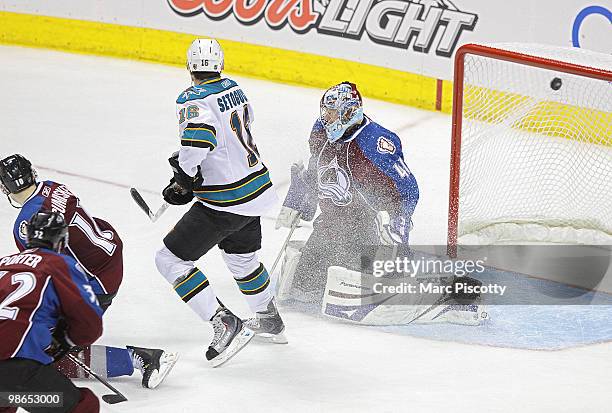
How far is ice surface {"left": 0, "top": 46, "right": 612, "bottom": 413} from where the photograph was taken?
3.82 meters

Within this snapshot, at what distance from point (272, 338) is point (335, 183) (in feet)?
2.48

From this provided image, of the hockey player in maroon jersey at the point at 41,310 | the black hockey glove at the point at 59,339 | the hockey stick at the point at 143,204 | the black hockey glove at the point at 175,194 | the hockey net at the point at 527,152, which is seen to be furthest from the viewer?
the hockey net at the point at 527,152

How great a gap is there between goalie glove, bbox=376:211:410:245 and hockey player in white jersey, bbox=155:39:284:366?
1.81ft

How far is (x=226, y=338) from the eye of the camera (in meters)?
4.05

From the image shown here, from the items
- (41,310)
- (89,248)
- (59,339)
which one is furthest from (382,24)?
(41,310)

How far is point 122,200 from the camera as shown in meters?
5.89

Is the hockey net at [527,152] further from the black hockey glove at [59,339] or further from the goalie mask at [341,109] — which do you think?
the black hockey glove at [59,339]

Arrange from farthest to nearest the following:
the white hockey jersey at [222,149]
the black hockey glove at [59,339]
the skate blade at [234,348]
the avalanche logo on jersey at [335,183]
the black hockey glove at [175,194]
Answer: the avalanche logo on jersey at [335,183] < the black hockey glove at [175,194] < the skate blade at [234,348] < the white hockey jersey at [222,149] < the black hockey glove at [59,339]

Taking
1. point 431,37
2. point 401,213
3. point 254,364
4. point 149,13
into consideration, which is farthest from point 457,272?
point 149,13

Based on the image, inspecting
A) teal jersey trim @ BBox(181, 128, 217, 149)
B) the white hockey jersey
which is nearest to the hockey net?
the white hockey jersey

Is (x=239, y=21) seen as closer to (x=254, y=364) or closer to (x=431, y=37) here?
(x=431, y=37)

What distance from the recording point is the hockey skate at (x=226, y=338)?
4.05 m

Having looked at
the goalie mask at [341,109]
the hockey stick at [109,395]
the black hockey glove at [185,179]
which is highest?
the goalie mask at [341,109]

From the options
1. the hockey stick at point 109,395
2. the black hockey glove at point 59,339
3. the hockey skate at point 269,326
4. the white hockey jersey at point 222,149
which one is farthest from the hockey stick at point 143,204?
the black hockey glove at point 59,339
